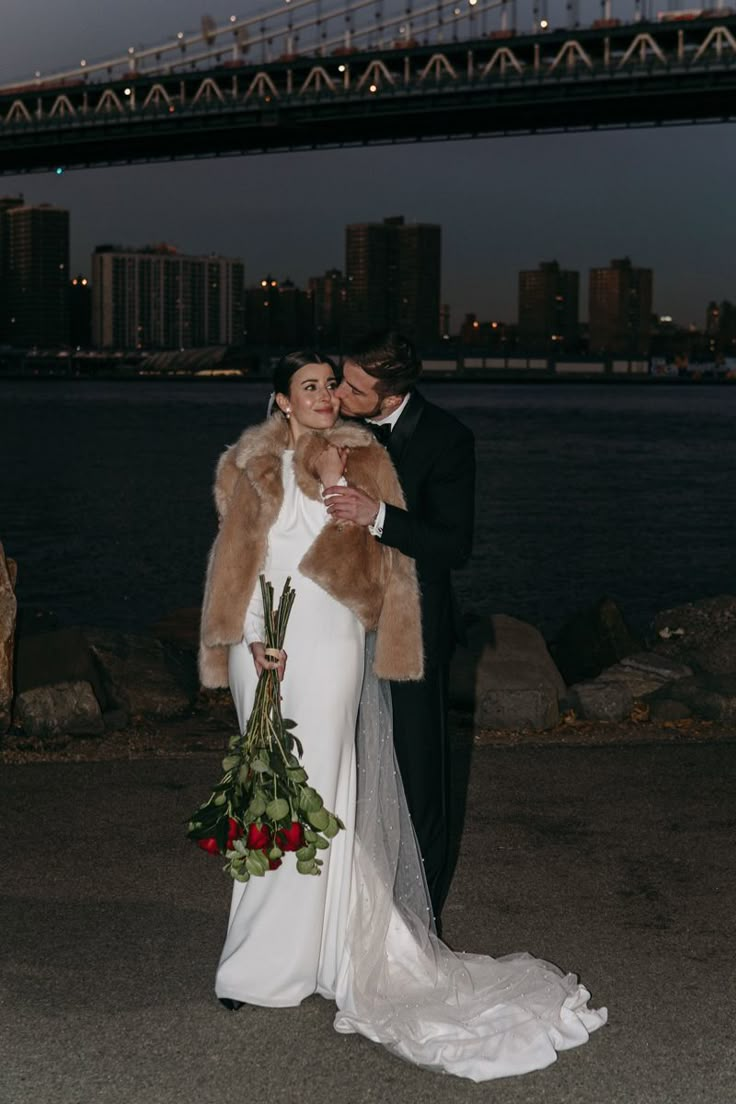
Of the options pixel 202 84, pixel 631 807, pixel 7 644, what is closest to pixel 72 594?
pixel 7 644

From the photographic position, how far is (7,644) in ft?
18.9

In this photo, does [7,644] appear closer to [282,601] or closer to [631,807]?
[631,807]

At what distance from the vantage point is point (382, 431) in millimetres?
3400

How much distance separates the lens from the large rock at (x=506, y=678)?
19.5ft

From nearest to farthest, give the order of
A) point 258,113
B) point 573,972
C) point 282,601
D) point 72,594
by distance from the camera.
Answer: point 282,601 → point 573,972 → point 72,594 → point 258,113

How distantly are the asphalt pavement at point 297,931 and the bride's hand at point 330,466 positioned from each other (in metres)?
1.09

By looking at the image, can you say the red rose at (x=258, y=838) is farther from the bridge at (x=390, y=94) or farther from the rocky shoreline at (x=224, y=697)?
the bridge at (x=390, y=94)

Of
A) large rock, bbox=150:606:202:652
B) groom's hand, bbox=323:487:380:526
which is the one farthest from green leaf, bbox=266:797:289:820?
large rock, bbox=150:606:202:652

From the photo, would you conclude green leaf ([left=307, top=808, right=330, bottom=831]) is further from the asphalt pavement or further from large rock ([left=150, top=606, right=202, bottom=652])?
large rock ([left=150, top=606, right=202, bottom=652])

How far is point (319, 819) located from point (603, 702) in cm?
343

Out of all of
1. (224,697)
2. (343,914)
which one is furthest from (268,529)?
(224,697)

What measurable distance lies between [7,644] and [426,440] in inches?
114

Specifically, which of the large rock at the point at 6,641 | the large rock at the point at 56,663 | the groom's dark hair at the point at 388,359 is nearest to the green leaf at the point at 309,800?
the groom's dark hair at the point at 388,359

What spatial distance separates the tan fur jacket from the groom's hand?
5 cm
